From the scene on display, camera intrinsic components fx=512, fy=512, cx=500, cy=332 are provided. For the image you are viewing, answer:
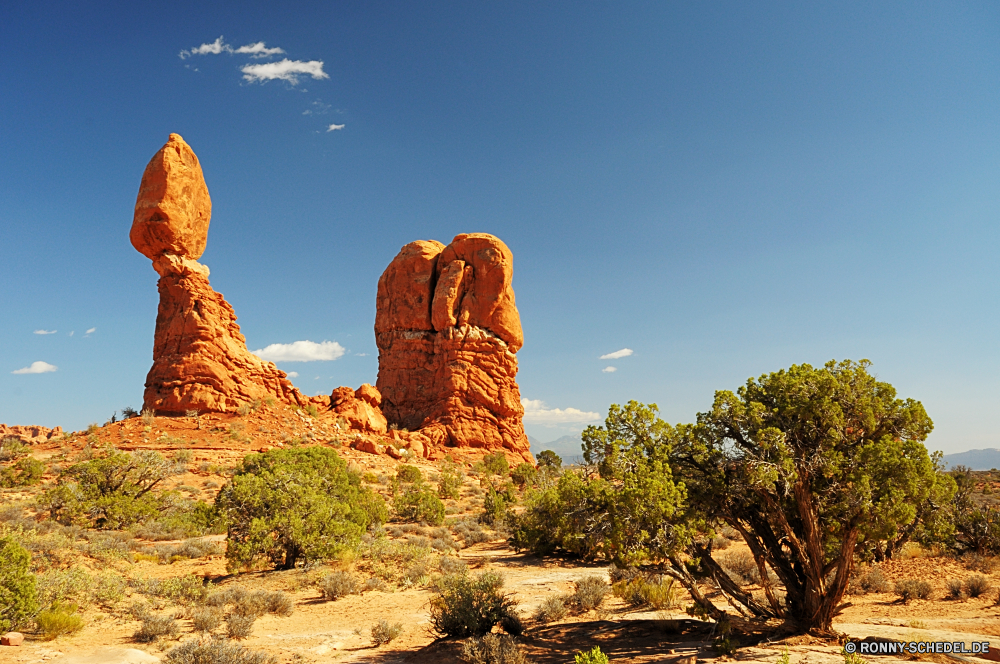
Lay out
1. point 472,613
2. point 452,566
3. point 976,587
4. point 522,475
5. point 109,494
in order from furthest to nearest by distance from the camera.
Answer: point 522,475, point 109,494, point 452,566, point 976,587, point 472,613

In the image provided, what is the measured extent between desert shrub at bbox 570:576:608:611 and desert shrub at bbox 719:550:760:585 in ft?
12.5

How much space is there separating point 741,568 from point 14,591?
1530 cm

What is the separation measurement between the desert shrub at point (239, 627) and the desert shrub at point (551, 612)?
5.47 metres

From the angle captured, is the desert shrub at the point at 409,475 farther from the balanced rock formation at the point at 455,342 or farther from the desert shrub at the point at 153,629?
the desert shrub at the point at 153,629

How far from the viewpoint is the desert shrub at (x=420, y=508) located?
22906 millimetres

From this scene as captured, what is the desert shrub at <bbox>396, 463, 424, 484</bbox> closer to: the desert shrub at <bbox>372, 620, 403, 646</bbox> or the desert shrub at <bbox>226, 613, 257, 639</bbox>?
the desert shrub at <bbox>226, 613, 257, 639</bbox>

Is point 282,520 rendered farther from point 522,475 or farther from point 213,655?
point 522,475

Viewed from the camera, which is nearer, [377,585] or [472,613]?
[472,613]

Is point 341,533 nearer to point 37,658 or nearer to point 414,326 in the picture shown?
point 37,658

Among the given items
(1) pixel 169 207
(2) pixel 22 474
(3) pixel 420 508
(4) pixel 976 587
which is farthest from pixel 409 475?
(4) pixel 976 587

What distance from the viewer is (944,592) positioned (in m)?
11.7

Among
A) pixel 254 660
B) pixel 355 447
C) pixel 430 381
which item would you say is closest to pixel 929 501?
pixel 254 660

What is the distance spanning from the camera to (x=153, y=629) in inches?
343

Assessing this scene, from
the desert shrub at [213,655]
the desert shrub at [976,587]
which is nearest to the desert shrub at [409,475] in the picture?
the desert shrub at [213,655]
